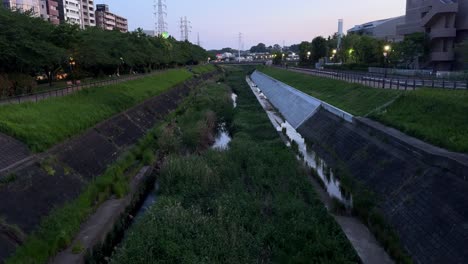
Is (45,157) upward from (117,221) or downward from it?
upward

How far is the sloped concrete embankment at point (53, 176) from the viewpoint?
1327 centimetres

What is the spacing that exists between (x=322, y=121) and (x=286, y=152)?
7611mm

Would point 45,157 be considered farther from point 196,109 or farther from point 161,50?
point 161,50

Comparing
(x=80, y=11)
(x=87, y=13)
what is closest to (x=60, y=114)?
(x=80, y=11)

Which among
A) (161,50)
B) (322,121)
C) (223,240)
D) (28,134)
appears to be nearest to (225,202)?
(223,240)

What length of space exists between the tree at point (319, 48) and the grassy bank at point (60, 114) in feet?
245

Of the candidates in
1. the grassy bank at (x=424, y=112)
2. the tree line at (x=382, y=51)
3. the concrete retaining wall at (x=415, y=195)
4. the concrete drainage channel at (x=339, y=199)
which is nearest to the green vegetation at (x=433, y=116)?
the grassy bank at (x=424, y=112)

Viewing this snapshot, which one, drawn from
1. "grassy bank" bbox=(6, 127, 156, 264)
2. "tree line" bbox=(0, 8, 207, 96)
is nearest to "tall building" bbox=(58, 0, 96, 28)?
"tree line" bbox=(0, 8, 207, 96)

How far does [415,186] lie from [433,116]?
283 inches

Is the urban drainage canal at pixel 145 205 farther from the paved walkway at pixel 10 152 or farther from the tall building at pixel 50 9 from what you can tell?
the tall building at pixel 50 9

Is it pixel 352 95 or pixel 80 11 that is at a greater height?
pixel 80 11

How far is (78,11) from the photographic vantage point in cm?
11981

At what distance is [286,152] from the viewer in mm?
24703

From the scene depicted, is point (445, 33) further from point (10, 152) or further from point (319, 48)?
A: point (10, 152)
